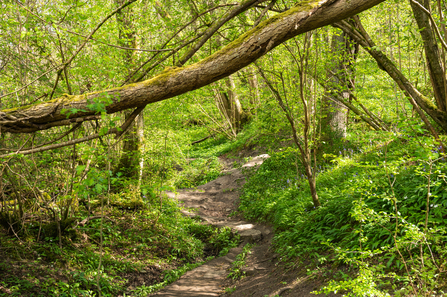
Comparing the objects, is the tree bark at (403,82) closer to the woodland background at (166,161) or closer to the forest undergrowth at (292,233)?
the woodland background at (166,161)

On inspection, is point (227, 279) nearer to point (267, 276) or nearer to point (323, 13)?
point (267, 276)

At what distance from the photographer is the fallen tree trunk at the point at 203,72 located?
294 cm

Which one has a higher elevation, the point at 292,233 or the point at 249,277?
the point at 292,233

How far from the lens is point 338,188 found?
5.52 metres

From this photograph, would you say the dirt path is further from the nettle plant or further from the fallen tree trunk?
the fallen tree trunk

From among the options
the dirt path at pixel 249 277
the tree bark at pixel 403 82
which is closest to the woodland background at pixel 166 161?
the tree bark at pixel 403 82

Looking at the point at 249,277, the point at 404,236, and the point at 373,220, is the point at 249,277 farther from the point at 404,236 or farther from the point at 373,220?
the point at 404,236

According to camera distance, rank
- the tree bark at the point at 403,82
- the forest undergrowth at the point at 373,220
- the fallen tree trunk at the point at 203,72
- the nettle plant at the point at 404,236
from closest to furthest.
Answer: the nettle plant at the point at 404,236 → the forest undergrowth at the point at 373,220 → the fallen tree trunk at the point at 203,72 → the tree bark at the point at 403,82

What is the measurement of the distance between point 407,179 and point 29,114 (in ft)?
16.0

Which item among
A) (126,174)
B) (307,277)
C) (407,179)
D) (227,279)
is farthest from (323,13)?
(126,174)

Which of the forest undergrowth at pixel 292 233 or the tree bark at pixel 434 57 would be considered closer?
the forest undergrowth at pixel 292 233

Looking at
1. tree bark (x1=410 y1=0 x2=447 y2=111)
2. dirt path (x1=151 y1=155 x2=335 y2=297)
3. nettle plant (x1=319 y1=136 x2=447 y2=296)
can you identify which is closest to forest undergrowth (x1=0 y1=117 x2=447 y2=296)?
nettle plant (x1=319 y1=136 x2=447 y2=296)

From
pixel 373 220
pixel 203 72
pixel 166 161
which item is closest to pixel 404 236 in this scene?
pixel 373 220

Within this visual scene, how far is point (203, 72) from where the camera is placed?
10.4 feet
